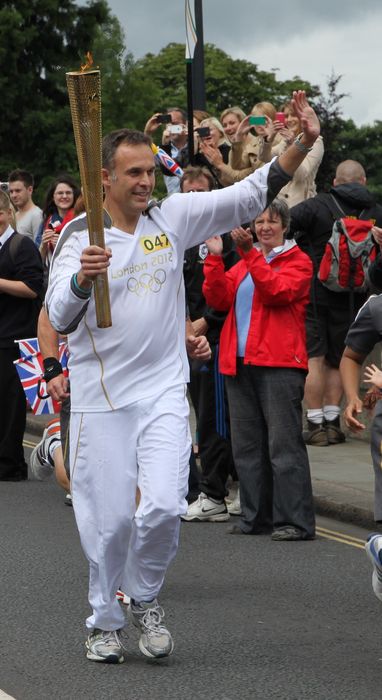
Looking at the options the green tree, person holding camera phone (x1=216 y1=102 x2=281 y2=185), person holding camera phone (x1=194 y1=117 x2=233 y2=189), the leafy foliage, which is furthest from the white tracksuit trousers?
the green tree

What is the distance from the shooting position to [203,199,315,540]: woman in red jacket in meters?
9.35

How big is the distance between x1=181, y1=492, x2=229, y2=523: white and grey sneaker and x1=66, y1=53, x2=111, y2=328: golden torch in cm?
444

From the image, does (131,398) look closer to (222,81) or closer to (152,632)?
(152,632)

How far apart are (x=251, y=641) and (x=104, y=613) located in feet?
2.47

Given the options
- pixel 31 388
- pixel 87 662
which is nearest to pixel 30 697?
pixel 87 662

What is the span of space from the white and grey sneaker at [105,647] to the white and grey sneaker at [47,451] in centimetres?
363

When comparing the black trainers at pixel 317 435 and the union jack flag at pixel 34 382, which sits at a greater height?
the union jack flag at pixel 34 382

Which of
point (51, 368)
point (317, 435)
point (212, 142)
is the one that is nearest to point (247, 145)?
point (212, 142)

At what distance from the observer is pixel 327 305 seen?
12555 mm

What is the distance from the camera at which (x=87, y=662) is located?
6379mm

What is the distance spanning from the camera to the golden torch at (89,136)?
577cm

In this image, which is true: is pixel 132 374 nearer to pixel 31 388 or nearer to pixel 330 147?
pixel 31 388

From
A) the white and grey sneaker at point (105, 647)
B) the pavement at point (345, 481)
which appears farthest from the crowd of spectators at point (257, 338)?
the white and grey sneaker at point (105, 647)

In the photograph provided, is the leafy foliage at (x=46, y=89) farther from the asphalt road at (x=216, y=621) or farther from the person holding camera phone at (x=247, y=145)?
the asphalt road at (x=216, y=621)
